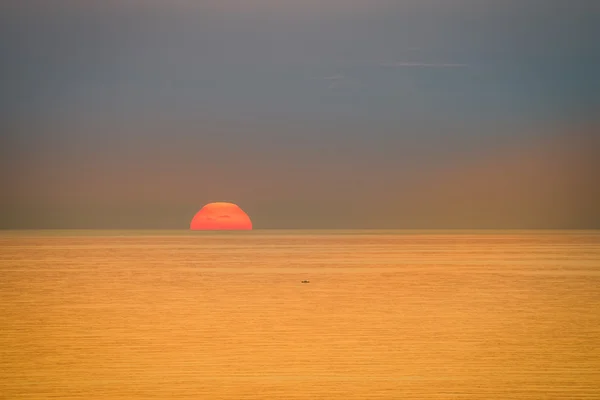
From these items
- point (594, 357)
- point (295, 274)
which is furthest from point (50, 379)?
point (295, 274)

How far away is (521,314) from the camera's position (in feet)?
52.6

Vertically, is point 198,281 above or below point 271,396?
above

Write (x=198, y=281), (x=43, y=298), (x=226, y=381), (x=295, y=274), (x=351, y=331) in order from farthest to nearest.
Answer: (x=295, y=274), (x=198, y=281), (x=43, y=298), (x=351, y=331), (x=226, y=381)

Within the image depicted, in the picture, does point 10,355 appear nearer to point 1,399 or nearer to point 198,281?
point 1,399

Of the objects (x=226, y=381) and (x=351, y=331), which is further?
(x=351, y=331)

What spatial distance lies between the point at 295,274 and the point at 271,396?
1832 centimetres

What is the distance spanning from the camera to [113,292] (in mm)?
20656

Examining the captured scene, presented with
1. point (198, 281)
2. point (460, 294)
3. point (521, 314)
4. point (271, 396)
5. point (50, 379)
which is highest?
point (198, 281)

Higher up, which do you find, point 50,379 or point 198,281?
point 198,281

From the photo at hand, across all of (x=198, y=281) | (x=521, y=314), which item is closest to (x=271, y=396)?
(x=521, y=314)

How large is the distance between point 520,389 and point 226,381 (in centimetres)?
321

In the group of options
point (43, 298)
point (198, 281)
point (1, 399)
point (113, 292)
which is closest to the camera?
point (1, 399)

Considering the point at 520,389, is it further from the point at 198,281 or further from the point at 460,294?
the point at 198,281

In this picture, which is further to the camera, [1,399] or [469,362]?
[469,362]
